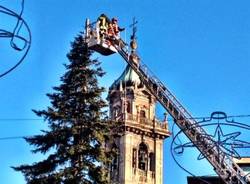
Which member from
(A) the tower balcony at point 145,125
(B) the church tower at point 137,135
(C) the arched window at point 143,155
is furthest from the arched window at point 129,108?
(C) the arched window at point 143,155

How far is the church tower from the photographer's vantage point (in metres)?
83.2

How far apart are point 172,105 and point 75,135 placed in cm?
436

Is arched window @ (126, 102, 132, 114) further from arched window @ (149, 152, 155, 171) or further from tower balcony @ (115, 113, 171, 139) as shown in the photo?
arched window @ (149, 152, 155, 171)

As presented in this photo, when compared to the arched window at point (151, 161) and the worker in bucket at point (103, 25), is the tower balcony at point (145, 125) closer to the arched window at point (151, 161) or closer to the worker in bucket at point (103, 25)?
the arched window at point (151, 161)

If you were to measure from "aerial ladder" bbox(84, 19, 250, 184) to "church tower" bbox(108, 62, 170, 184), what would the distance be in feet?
163

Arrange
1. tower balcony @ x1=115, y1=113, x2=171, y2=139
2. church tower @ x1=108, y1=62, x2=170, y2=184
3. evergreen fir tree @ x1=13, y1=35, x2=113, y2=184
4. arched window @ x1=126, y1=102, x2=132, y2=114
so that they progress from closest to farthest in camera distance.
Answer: evergreen fir tree @ x1=13, y1=35, x2=113, y2=184
church tower @ x1=108, y1=62, x2=170, y2=184
tower balcony @ x1=115, y1=113, x2=171, y2=139
arched window @ x1=126, y1=102, x2=132, y2=114

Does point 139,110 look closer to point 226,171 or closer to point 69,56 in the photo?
point 69,56

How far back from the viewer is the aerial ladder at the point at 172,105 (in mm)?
25156

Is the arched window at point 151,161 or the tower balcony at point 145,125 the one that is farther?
the arched window at point 151,161

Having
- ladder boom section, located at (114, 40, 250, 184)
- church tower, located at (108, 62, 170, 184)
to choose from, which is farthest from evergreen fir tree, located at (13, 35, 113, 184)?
church tower, located at (108, 62, 170, 184)

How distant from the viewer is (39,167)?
31.0 m

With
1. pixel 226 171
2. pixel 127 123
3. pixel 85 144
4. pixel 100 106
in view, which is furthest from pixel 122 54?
pixel 127 123

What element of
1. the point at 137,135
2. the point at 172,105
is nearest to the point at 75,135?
the point at 172,105

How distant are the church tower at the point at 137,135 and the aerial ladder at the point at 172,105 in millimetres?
49663
